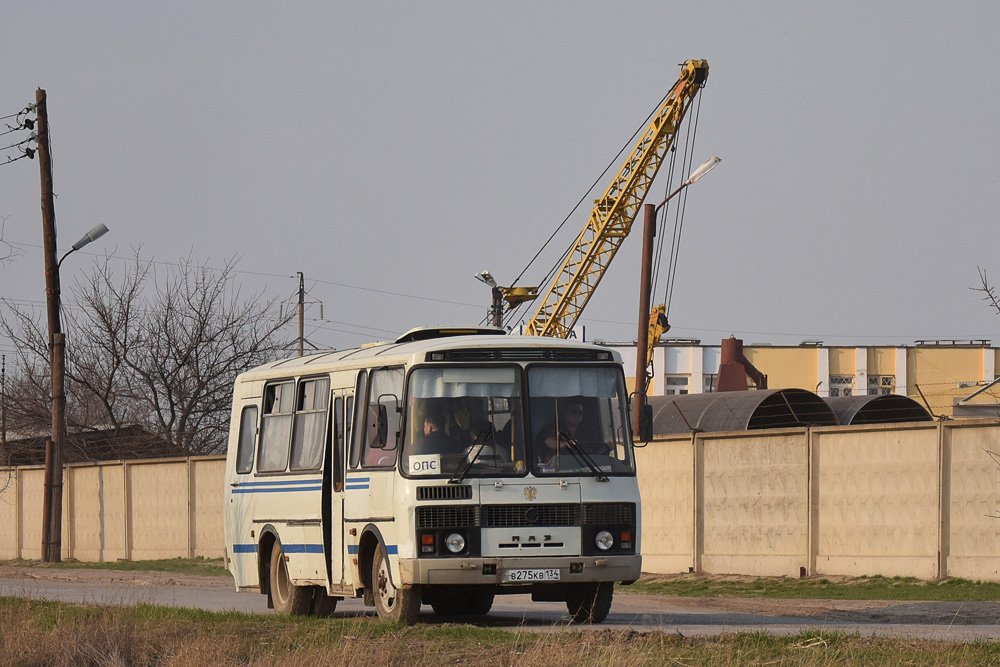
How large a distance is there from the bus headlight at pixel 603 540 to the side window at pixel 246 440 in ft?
16.4

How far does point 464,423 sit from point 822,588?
9.25 metres

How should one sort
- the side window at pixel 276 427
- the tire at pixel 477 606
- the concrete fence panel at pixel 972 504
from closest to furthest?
the side window at pixel 276 427 < the tire at pixel 477 606 < the concrete fence panel at pixel 972 504

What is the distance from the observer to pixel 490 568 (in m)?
13.4

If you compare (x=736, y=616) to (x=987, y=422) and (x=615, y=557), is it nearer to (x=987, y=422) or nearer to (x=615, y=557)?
(x=615, y=557)

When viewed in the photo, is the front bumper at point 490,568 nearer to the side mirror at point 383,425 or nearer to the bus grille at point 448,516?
the bus grille at point 448,516

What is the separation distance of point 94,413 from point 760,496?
3219 cm

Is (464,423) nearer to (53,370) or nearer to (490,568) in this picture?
(490,568)

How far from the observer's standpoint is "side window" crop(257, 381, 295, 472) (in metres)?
16.3

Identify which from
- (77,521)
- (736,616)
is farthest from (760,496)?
(77,521)

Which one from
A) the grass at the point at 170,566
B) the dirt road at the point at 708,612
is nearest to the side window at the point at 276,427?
the dirt road at the point at 708,612

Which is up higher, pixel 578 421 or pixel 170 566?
pixel 578 421

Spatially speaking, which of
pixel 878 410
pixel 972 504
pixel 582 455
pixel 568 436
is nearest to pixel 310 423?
pixel 568 436

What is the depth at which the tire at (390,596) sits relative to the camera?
45.1 ft

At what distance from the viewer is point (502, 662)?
1074 cm
